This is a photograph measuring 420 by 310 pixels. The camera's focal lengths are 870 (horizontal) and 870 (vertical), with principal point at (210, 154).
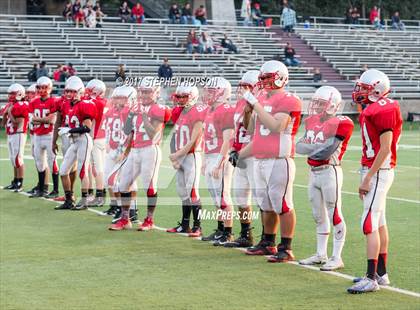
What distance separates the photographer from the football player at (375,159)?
7282 millimetres

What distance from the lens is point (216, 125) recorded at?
32.0 ft

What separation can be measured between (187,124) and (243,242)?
157 cm

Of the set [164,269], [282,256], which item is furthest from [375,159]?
[164,269]

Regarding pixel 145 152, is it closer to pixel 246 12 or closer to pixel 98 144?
pixel 98 144

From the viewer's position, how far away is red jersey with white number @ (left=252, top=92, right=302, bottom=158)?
8336 millimetres

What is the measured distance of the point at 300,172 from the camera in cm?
1764

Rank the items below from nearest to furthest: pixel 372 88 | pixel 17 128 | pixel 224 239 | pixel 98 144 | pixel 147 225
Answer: pixel 372 88 → pixel 224 239 → pixel 147 225 → pixel 98 144 → pixel 17 128

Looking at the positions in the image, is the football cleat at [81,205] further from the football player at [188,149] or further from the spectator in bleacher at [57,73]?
the spectator in bleacher at [57,73]

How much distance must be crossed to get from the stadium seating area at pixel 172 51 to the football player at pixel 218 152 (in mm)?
18159

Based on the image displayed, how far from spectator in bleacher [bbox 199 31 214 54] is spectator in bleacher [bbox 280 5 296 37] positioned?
17.3 feet

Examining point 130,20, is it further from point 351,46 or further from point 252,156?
point 252,156

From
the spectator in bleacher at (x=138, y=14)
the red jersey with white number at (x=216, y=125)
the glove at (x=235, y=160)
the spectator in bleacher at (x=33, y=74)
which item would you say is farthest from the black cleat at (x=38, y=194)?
the spectator in bleacher at (x=138, y=14)

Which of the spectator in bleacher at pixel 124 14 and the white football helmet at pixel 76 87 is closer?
the white football helmet at pixel 76 87

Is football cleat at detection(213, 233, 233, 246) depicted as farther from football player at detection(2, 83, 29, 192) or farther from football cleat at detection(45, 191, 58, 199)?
football player at detection(2, 83, 29, 192)
